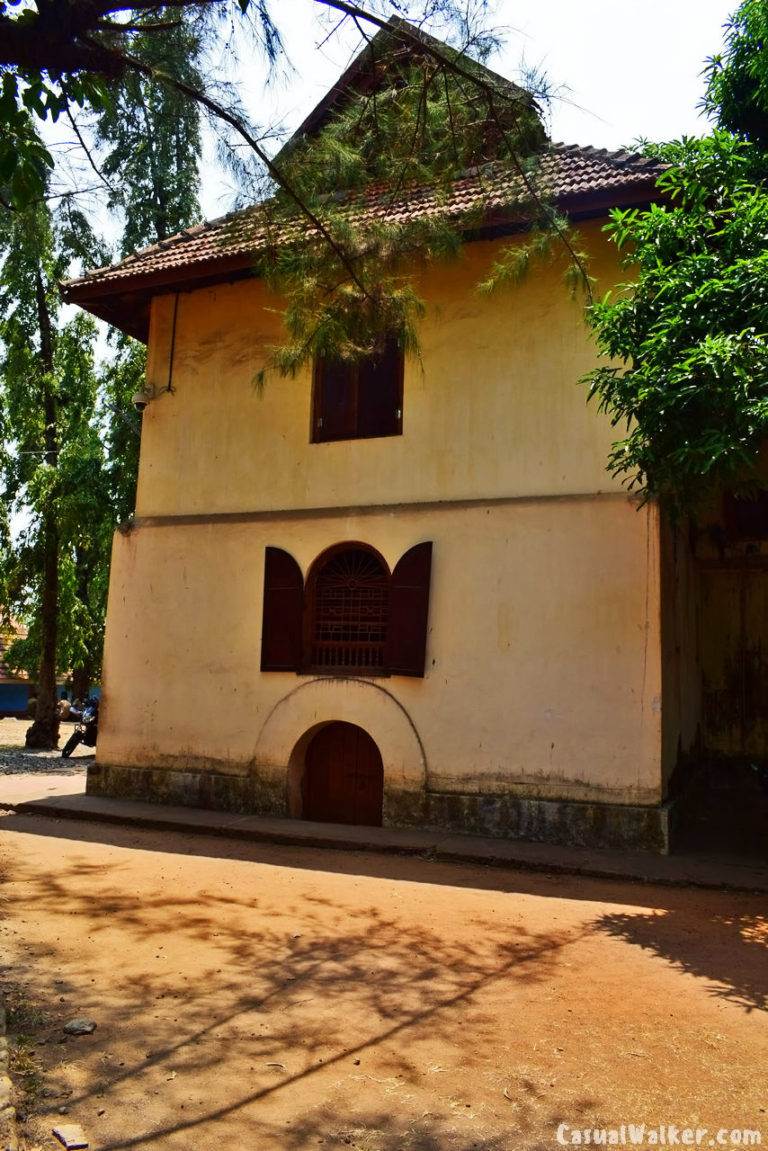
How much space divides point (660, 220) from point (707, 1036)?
577 centimetres

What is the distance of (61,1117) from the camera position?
3188 millimetres

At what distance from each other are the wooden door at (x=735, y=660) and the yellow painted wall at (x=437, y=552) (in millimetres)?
4221

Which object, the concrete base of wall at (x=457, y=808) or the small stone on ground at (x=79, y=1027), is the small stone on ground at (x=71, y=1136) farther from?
the concrete base of wall at (x=457, y=808)

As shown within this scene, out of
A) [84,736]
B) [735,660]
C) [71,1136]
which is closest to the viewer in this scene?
[71,1136]

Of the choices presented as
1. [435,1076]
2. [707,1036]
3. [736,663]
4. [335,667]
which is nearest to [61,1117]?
[435,1076]

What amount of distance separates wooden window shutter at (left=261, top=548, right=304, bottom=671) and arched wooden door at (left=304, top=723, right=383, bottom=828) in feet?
3.22

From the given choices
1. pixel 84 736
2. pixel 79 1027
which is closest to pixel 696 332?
pixel 79 1027

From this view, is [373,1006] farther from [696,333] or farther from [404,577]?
[404,577]

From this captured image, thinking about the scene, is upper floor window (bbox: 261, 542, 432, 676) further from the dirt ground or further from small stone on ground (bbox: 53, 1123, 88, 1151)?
small stone on ground (bbox: 53, 1123, 88, 1151)

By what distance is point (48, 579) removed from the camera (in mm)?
17391

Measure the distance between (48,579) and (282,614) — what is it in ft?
30.2

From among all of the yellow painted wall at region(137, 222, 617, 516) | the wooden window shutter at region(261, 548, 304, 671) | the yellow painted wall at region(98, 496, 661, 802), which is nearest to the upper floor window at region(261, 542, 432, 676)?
the wooden window shutter at region(261, 548, 304, 671)

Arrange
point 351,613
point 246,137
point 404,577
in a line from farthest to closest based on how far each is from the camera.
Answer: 1. point 351,613
2. point 404,577
3. point 246,137

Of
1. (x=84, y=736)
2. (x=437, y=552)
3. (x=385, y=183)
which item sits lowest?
(x=84, y=736)
